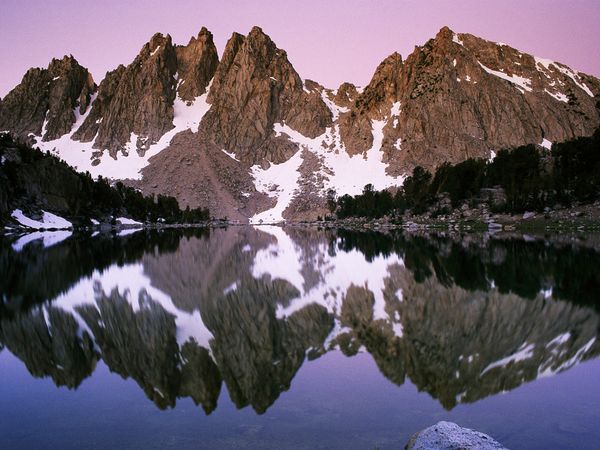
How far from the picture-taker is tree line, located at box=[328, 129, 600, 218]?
8275cm

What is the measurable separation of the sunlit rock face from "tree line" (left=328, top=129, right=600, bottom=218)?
2498 inches

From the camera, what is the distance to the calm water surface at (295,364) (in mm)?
7531

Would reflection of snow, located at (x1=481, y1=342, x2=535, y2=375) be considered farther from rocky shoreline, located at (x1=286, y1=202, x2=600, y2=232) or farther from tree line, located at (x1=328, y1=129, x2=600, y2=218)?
tree line, located at (x1=328, y1=129, x2=600, y2=218)

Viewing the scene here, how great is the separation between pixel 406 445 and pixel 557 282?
16913 mm

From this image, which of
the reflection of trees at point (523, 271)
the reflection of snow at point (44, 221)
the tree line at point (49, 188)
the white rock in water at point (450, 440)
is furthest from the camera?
the tree line at point (49, 188)

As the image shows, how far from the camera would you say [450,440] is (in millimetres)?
6207

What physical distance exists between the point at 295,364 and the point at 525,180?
9047 centimetres

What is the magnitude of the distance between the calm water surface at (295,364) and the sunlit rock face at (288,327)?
5cm

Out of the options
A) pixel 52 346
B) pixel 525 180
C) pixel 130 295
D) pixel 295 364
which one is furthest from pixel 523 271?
pixel 525 180

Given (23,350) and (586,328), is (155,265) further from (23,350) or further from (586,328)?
(586,328)

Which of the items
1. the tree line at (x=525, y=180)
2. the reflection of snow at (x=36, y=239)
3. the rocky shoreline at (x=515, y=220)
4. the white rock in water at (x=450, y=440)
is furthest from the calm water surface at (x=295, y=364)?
the tree line at (x=525, y=180)

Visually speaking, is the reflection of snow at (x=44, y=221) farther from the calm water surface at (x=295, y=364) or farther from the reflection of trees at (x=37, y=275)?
the calm water surface at (x=295, y=364)

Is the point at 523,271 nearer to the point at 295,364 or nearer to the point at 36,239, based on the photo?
the point at 295,364

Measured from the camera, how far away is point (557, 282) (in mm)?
21266
